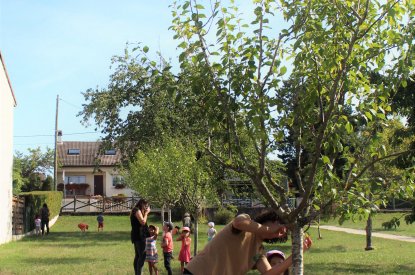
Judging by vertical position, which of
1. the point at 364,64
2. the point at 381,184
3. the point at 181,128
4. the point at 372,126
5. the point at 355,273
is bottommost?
the point at 355,273

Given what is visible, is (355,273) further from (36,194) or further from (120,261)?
(36,194)

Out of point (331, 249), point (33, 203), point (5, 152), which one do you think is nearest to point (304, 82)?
point (331, 249)

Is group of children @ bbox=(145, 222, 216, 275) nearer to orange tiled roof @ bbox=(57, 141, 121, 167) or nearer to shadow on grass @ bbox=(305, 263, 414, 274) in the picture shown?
shadow on grass @ bbox=(305, 263, 414, 274)

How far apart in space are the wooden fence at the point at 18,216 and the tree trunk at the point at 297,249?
883 inches

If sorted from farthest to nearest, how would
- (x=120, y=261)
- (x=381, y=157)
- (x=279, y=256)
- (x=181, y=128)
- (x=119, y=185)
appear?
(x=119, y=185)
(x=181, y=128)
(x=120, y=261)
(x=279, y=256)
(x=381, y=157)

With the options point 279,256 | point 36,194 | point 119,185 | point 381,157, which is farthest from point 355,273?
point 119,185

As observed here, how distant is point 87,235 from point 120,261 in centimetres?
1263

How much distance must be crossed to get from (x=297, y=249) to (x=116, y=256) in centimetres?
1423

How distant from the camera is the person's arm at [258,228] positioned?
4277mm

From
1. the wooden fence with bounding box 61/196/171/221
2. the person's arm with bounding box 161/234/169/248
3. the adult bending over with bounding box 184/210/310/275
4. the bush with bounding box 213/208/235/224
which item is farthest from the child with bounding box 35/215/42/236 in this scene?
the adult bending over with bounding box 184/210/310/275

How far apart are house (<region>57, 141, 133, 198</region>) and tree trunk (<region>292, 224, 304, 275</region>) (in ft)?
184

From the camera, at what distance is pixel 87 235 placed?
28.7 meters

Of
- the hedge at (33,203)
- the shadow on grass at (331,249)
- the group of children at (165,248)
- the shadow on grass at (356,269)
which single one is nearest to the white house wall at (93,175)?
the hedge at (33,203)

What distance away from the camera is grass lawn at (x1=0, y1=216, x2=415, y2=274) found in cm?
1475
